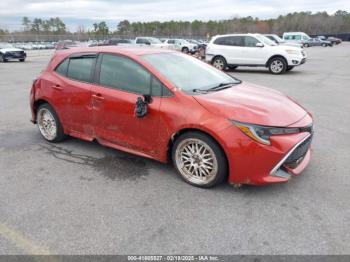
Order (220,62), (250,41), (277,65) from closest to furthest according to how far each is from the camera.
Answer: (277,65) → (250,41) → (220,62)

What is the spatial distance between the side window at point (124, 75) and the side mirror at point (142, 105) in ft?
0.36

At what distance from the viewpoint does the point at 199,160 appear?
12.0ft

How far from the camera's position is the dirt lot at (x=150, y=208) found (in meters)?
2.74

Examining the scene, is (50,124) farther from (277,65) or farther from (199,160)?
(277,65)

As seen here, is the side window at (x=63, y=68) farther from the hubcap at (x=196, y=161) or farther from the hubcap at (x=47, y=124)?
the hubcap at (x=196, y=161)

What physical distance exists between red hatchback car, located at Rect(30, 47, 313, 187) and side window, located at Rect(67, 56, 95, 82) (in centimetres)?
2

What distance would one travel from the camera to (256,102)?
3740mm

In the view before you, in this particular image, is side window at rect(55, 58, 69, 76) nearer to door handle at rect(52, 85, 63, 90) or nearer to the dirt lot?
door handle at rect(52, 85, 63, 90)

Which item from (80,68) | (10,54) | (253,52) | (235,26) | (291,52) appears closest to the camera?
→ (80,68)

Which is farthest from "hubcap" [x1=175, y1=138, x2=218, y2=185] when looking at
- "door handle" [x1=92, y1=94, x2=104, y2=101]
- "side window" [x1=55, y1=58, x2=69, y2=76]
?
"side window" [x1=55, y1=58, x2=69, y2=76]

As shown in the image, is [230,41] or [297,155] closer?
[297,155]

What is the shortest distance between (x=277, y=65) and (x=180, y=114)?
1245 cm

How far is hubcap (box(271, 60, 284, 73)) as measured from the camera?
48.3 ft

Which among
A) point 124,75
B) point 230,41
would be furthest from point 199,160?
point 230,41
